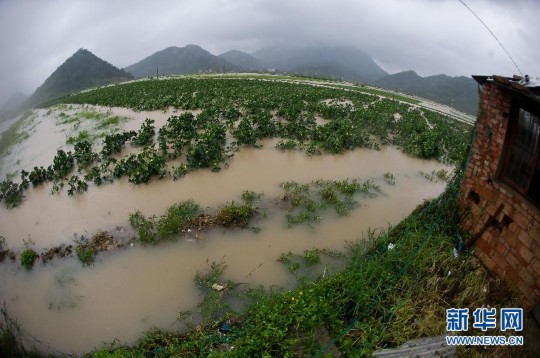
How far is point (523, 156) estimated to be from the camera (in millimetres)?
6000

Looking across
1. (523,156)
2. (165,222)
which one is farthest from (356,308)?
(165,222)

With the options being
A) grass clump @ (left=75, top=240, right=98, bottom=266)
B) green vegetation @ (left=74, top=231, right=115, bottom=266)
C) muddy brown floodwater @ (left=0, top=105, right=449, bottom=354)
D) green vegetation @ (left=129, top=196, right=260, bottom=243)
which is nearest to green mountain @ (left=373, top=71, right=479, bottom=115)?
muddy brown floodwater @ (left=0, top=105, right=449, bottom=354)

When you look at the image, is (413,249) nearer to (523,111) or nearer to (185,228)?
(523,111)

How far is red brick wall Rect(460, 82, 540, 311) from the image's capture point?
5668 millimetres

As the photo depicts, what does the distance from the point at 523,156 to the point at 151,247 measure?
888cm

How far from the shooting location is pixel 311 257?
28.6ft

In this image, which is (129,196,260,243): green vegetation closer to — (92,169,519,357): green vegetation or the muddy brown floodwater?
the muddy brown floodwater

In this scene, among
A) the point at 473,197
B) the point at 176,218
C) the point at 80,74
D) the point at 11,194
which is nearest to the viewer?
the point at 473,197

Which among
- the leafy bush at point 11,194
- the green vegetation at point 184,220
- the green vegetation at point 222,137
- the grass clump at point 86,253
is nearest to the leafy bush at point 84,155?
the green vegetation at point 222,137

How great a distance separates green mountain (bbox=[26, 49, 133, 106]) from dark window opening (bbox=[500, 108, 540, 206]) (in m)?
90.2

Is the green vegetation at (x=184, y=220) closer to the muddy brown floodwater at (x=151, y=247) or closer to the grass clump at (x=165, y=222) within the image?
the grass clump at (x=165, y=222)

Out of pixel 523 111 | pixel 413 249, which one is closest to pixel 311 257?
pixel 413 249

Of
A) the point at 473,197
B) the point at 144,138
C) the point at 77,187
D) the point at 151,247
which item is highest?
the point at 144,138

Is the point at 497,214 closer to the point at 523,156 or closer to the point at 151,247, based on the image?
the point at 523,156
